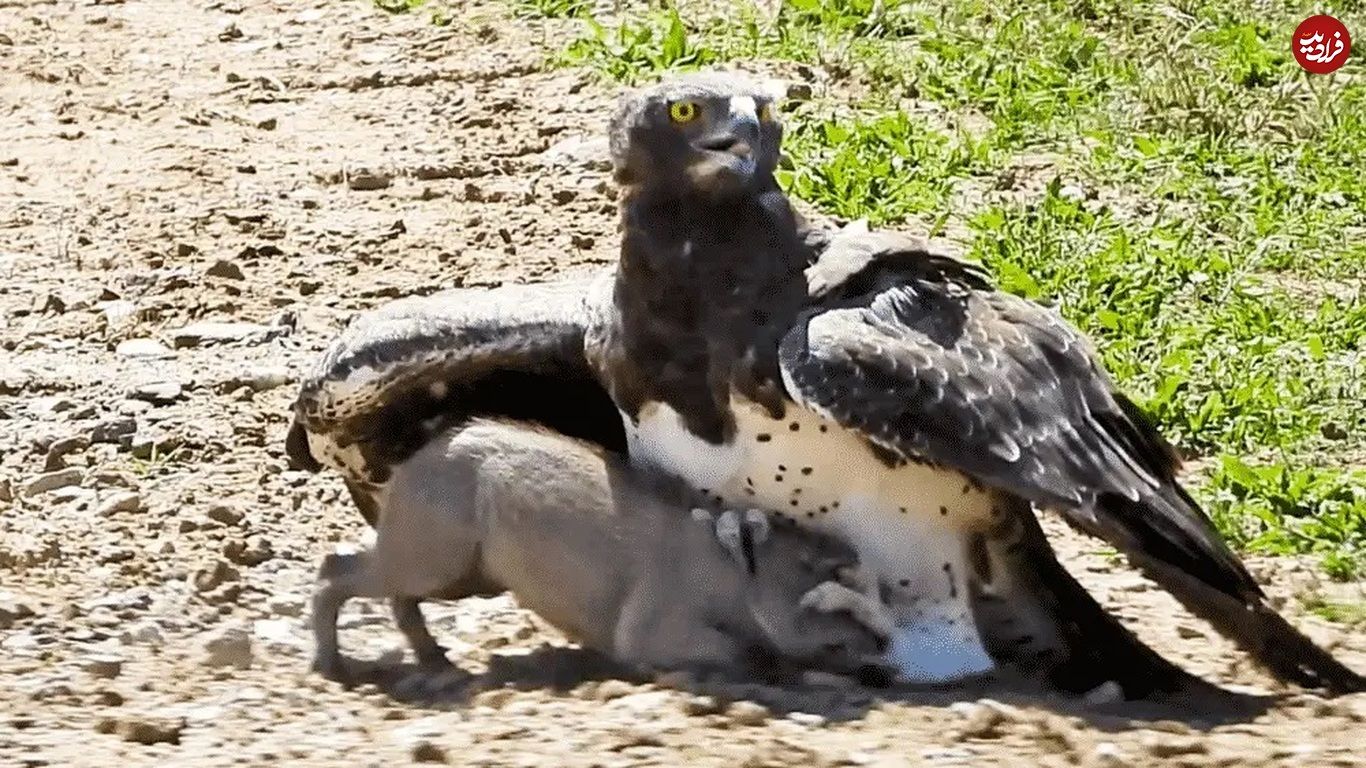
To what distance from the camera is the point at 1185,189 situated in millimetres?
9086

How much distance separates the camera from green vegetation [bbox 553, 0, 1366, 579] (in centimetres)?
716

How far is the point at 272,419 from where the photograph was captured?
7324 millimetres

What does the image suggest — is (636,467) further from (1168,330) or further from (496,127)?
(496,127)

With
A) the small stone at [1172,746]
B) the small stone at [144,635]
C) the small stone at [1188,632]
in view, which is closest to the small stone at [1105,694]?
the small stone at [1172,746]

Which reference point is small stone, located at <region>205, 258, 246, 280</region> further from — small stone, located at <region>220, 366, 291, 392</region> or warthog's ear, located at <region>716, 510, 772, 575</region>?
warthog's ear, located at <region>716, 510, 772, 575</region>

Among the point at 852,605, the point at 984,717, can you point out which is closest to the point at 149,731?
the point at 852,605

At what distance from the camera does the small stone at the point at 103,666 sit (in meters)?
5.47

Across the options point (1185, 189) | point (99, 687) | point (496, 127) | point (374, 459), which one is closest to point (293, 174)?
point (496, 127)

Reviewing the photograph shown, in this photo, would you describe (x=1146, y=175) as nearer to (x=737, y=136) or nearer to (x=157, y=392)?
(x=157, y=392)

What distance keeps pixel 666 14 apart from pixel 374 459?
5.25m

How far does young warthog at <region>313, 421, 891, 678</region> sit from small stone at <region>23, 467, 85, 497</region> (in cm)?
140

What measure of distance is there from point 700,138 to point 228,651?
1401 millimetres

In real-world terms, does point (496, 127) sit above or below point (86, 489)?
above

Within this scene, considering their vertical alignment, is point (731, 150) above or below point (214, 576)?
above
